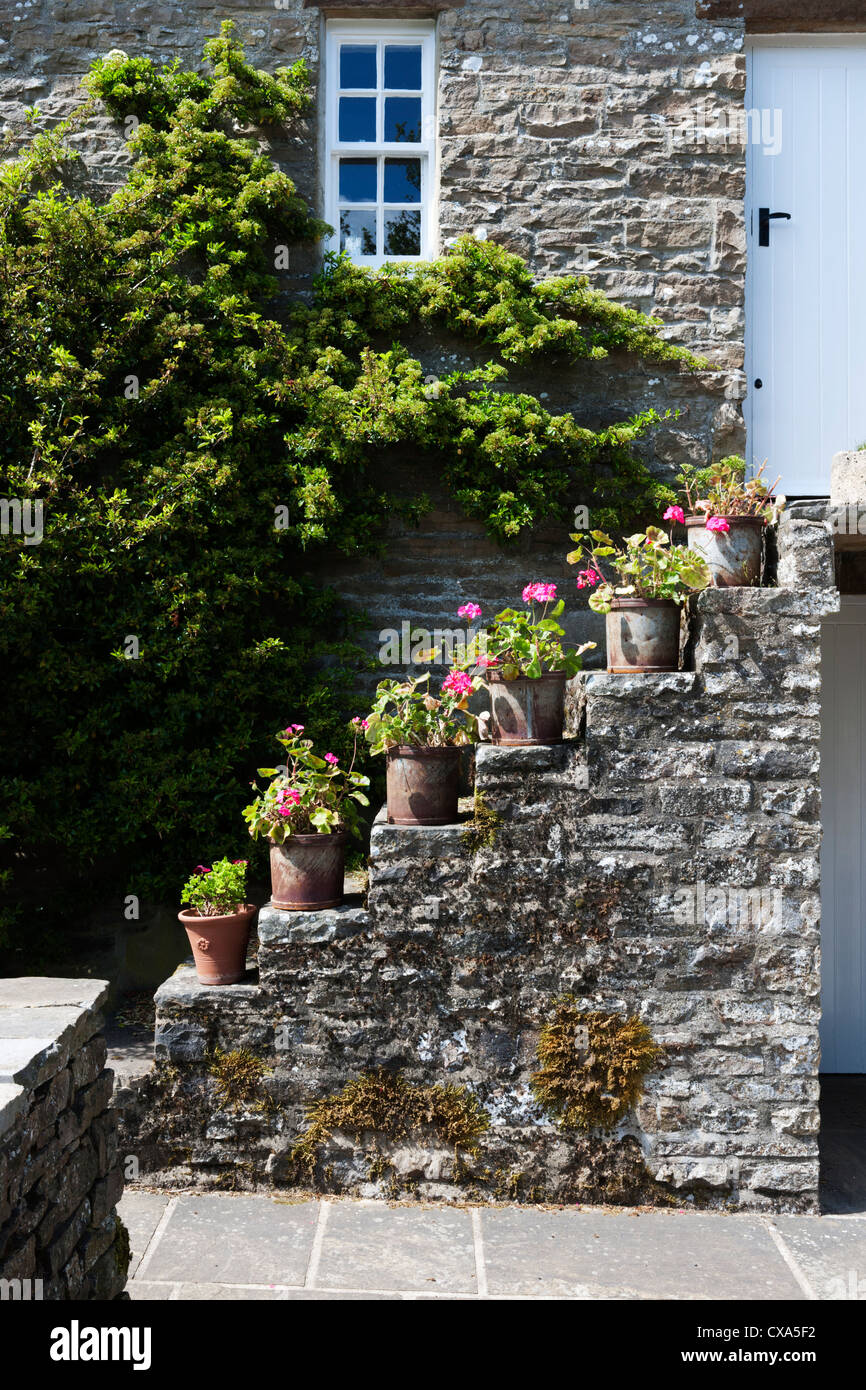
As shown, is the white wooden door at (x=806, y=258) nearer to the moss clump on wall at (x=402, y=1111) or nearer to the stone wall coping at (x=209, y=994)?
the moss clump on wall at (x=402, y=1111)

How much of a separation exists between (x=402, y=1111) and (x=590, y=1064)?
72 cm

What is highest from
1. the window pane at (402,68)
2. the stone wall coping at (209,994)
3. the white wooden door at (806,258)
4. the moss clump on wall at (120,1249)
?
the window pane at (402,68)

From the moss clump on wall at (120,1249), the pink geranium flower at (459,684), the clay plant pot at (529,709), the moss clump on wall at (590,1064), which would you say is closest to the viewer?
the moss clump on wall at (120,1249)

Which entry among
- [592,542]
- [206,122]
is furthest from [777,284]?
[206,122]

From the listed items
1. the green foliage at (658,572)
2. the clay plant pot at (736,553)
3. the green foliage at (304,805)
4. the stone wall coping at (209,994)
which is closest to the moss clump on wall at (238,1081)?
the stone wall coping at (209,994)

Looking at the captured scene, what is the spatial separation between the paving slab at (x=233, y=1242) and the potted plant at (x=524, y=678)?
187 cm

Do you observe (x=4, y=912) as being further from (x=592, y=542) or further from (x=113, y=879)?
(x=592, y=542)

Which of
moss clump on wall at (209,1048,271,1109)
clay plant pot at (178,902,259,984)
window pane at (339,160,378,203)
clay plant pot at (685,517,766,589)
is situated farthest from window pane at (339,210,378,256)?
moss clump on wall at (209,1048,271,1109)

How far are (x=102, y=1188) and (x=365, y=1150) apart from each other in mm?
1389

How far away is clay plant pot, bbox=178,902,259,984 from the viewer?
4.23m

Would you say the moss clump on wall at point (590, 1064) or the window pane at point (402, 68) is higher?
the window pane at point (402, 68)

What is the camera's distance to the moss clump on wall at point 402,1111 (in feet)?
13.5

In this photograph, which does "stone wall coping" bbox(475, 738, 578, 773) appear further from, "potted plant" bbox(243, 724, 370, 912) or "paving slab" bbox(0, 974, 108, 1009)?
"paving slab" bbox(0, 974, 108, 1009)

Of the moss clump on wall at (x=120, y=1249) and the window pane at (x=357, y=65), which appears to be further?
the window pane at (x=357, y=65)
